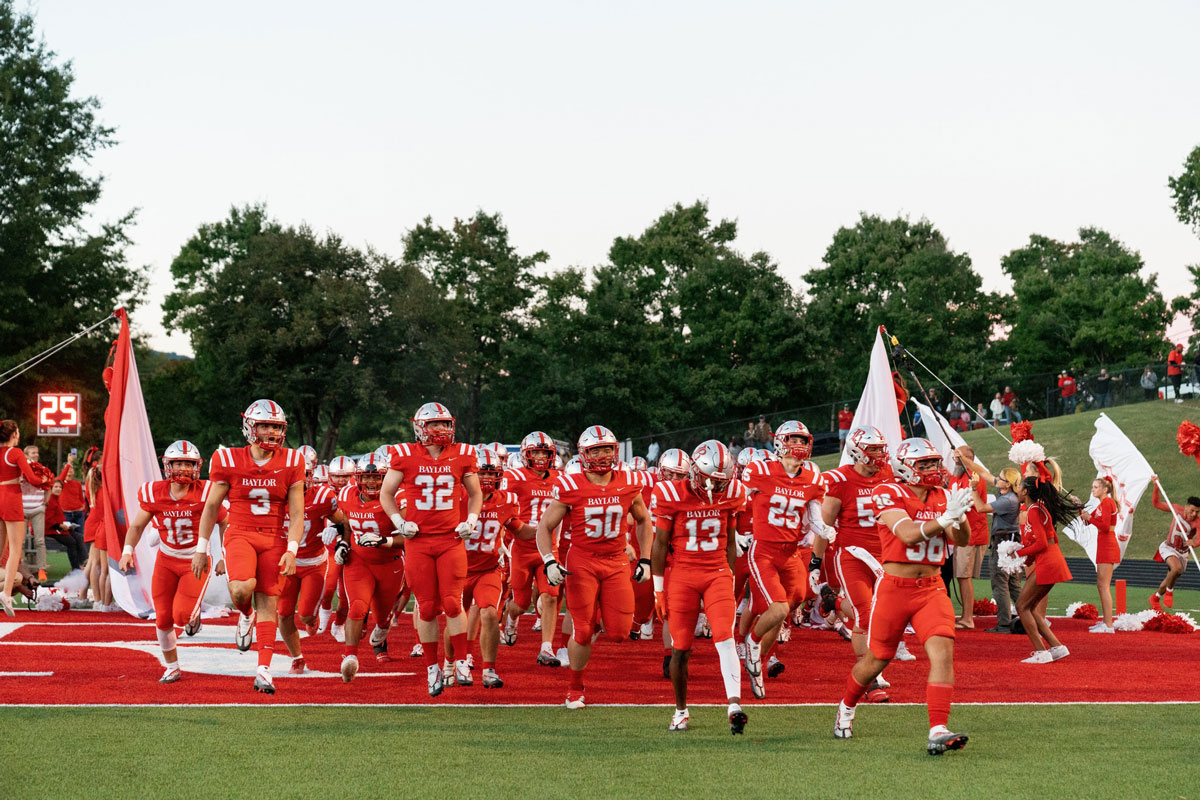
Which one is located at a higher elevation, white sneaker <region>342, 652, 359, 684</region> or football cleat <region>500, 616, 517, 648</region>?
white sneaker <region>342, 652, 359, 684</region>

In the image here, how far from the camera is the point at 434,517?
1018cm

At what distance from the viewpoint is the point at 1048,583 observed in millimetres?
12312

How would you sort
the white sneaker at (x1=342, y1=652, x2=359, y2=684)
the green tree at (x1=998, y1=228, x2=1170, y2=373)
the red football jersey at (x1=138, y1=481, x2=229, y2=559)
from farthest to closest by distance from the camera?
1. the green tree at (x1=998, y1=228, x2=1170, y2=373)
2. the red football jersey at (x1=138, y1=481, x2=229, y2=559)
3. the white sneaker at (x1=342, y1=652, x2=359, y2=684)

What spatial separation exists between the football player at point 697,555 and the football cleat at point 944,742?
1.44 meters

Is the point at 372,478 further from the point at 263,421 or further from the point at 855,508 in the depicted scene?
the point at 855,508

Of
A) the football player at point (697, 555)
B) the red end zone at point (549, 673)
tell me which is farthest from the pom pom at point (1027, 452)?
the football player at point (697, 555)

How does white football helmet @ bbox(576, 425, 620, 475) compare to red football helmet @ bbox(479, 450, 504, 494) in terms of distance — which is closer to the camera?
white football helmet @ bbox(576, 425, 620, 475)

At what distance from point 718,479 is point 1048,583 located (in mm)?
5091

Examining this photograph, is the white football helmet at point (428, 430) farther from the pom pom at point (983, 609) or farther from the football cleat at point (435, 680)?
the pom pom at point (983, 609)

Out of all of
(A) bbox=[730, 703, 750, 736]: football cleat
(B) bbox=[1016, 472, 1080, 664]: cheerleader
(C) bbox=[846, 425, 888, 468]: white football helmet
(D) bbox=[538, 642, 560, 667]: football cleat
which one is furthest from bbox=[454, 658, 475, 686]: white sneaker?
(B) bbox=[1016, 472, 1080, 664]: cheerleader

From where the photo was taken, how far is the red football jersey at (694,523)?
890cm

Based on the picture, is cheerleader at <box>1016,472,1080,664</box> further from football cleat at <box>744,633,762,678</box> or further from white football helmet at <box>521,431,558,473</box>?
white football helmet at <box>521,431,558,473</box>

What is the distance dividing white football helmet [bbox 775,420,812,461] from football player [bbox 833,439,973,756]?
9.45 ft

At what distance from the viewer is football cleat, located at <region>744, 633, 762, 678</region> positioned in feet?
A: 33.8
